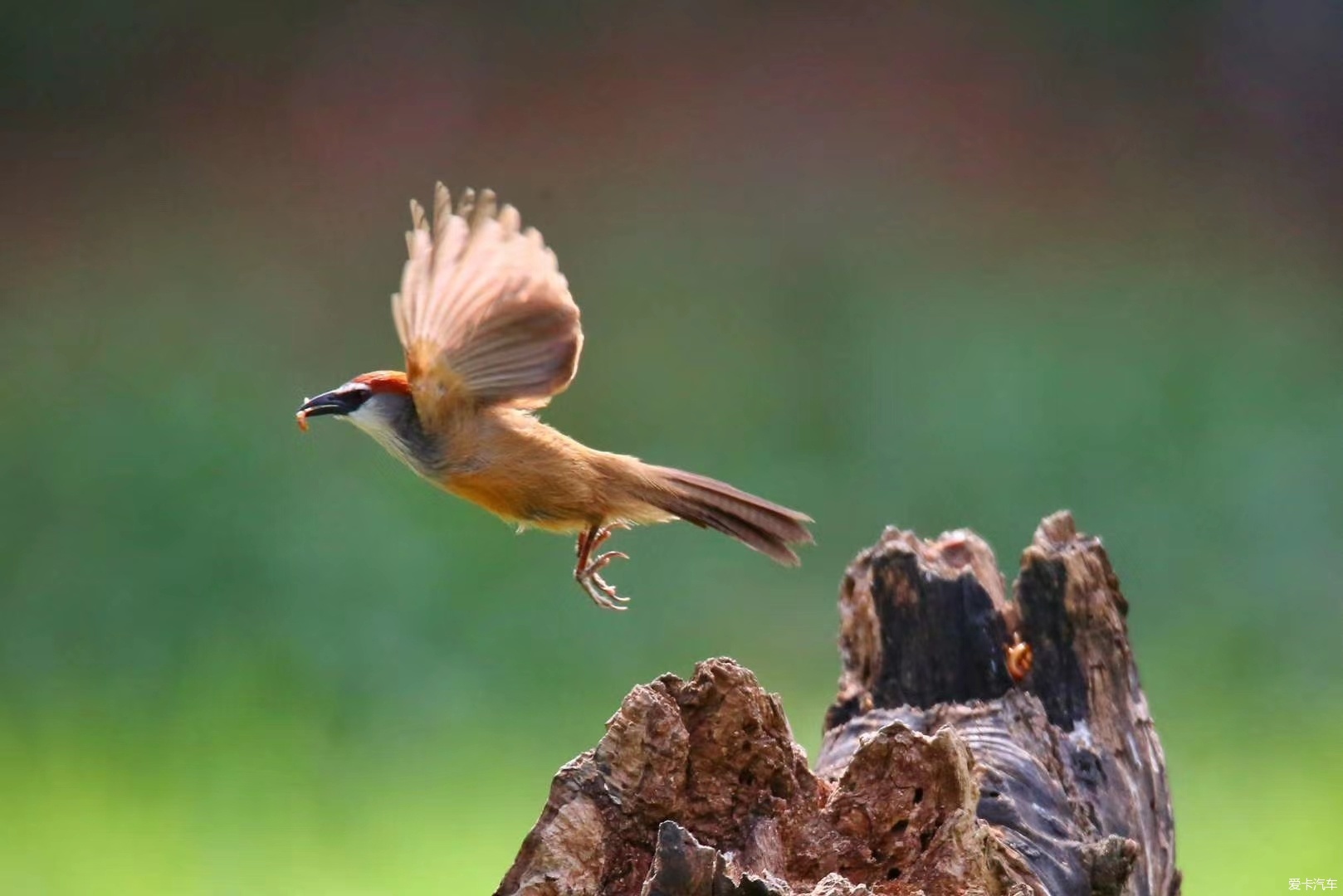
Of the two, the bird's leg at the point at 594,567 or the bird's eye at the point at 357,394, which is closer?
the bird's eye at the point at 357,394

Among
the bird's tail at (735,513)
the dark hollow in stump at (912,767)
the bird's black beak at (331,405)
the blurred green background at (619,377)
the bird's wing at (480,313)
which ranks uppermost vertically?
the blurred green background at (619,377)

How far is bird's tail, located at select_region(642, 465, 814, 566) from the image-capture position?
3.01 m

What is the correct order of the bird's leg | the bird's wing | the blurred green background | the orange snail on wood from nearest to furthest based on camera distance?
the orange snail on wood < the bird's wing < the bird's leg < the blurred green background

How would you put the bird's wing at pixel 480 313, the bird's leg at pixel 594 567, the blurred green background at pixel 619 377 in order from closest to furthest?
the bird's wing at pixel 480 313 < the bird's leg at pixel 594 567 < the blurred green background at pixel 619 377

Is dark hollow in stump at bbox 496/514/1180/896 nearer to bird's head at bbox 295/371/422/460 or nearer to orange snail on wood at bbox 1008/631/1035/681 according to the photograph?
orange snail on wood at bbox 1008/631/1035/681

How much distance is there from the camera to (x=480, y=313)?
295cm

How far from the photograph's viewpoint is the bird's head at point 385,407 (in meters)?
2.97

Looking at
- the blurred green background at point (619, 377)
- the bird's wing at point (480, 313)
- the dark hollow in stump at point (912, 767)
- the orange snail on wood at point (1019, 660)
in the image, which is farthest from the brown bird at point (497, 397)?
the blurred green background at point (619, 377)

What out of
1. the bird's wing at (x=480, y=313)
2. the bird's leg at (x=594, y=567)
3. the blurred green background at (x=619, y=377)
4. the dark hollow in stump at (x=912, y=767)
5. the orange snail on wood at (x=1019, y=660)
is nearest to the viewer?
the dark hollow in stump at (x=912, y=767)

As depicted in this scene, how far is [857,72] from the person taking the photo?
762cm

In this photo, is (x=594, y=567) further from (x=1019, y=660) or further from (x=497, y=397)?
(x=1019, y=660)

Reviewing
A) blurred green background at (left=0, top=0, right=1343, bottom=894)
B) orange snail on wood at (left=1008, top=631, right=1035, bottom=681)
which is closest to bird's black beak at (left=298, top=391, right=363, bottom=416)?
orange snail on wood at (left=1008, top=631, right=1035, bottom=681)

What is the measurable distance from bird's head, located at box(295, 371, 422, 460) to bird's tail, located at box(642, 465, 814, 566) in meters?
0.41

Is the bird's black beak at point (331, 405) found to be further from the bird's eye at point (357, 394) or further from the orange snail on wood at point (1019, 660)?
the orange snail on wood at point (1019, 660)
